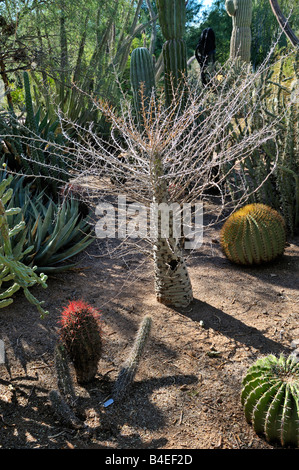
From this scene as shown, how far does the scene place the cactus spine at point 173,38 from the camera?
20.3 feet

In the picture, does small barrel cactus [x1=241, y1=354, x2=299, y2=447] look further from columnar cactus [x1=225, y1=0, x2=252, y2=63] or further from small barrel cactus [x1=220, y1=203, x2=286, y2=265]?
columnar cactus [x1=225, y1=0, x2=252, y2=63]

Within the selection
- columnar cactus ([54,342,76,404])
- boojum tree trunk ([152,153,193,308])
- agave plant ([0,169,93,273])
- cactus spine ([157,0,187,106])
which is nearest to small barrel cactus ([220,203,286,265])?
boojum tree trunk ([152,153,193,308])

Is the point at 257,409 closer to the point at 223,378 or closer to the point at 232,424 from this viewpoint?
the point at 232,424

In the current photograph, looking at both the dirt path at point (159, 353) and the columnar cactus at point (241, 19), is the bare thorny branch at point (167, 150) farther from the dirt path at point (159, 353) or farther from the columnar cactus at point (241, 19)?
the columnar cactus at point (241, 19)

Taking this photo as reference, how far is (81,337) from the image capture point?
2.57m

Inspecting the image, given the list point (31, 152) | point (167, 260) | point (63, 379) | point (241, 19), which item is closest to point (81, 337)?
point (63, 379)

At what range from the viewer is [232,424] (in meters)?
2.40

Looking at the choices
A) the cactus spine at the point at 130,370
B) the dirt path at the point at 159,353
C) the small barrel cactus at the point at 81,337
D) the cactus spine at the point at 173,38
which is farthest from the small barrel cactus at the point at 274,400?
the cactus spine at the point at 173,38

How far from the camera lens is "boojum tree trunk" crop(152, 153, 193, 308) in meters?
3.29

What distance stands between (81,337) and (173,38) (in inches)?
203

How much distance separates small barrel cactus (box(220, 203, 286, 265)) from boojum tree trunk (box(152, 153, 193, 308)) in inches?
33.8

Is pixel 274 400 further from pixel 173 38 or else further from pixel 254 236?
pixel 173 38

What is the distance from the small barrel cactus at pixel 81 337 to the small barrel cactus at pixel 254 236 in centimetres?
198
